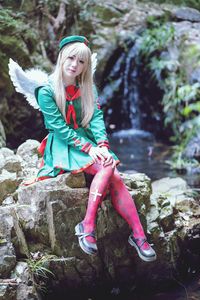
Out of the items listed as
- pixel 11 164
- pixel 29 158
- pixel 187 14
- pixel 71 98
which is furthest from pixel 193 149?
pixel 71 98

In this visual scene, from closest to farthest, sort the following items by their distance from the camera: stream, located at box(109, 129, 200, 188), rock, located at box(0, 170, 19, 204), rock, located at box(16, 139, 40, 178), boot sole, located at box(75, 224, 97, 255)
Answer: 1. boot sole, located at box(75, 224, 97, 255)
2. rock, located at box(0, 170, 19, 204)
3. rock, located at box(16, 139, 40, 178)
4. stream, located at box(109, 129, 200, 188)

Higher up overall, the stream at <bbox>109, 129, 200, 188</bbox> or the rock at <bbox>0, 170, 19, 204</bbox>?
the rock at <bbox>0, 170, 19, 204</bbox>

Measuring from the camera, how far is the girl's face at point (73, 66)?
3430mm

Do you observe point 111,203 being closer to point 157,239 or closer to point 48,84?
point 157,239

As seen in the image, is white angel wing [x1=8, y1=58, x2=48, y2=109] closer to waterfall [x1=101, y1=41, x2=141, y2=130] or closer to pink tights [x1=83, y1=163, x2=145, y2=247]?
pink tights [x1=83, y1=163, x2=145, y2=247]

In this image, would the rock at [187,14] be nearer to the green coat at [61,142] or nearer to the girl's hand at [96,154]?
the green coat at [61,142]

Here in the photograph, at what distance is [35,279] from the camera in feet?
10.7

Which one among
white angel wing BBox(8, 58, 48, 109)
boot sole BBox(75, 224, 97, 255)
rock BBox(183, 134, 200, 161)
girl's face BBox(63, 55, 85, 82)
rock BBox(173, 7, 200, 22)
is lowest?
rock BBox(183, 134, 200, 161)

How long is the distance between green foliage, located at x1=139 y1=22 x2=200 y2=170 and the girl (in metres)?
4.12

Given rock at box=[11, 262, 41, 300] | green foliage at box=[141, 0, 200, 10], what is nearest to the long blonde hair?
rock at box=[11, 262, 41, 300]

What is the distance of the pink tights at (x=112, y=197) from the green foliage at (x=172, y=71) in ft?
13.8

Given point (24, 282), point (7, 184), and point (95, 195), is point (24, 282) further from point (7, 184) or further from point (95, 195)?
point (7, 184)

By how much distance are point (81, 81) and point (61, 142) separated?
54cm

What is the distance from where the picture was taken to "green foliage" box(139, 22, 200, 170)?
7.83 meters
